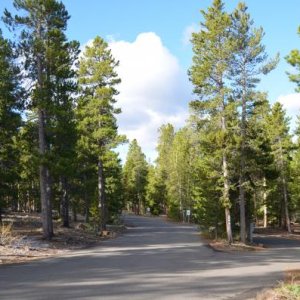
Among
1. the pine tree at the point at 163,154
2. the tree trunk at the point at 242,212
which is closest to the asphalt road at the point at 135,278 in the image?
the tree trunk at the point at 242,212

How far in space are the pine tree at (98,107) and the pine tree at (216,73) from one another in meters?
9.86

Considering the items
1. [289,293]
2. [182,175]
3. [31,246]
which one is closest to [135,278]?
[289,293]

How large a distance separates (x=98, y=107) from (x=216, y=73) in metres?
12.1

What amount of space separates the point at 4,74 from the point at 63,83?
3471 millimetres

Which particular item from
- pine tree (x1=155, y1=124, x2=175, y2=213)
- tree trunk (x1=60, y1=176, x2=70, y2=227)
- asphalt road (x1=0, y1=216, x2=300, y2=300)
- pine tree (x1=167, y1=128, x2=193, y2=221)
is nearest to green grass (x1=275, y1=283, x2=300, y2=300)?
asphalt road (x1=0, y1=216, x2=300, y2=300)

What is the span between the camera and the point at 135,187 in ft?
350

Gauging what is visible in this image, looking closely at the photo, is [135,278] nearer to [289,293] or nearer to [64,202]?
[289,293]

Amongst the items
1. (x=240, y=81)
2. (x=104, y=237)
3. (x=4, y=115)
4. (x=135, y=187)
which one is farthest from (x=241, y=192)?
(x=135, y=187)

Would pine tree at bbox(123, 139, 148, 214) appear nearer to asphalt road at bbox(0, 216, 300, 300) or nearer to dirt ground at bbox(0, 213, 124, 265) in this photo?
dirt ground at bbox(0, 213, 124, 265)

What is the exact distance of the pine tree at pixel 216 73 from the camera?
1268 inches

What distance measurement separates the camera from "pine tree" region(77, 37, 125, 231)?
133 ft

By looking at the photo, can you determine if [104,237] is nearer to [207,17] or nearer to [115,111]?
[115,111]

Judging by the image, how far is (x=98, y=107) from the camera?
41.1m

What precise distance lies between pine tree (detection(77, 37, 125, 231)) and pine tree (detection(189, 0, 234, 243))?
9865 mm
